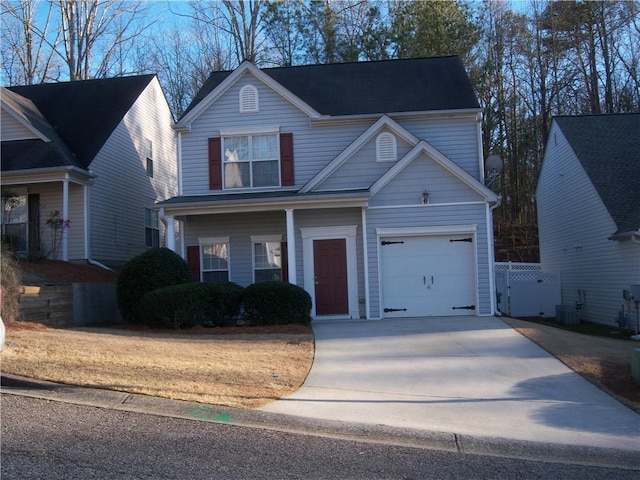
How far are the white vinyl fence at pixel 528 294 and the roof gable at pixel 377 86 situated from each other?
694 centimetres

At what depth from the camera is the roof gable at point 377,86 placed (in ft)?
59.4

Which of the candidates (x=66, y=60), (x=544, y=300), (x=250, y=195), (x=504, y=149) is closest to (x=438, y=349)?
(x=250, y=195)

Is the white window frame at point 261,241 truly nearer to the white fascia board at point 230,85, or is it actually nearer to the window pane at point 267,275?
the window pane at point 267,275

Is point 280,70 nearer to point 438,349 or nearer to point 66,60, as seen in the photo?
point 438,349

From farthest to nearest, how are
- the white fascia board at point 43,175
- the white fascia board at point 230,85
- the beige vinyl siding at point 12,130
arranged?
the beige vinyl siding at point 12,130 < the white fascia board at point 43,175 < the white fascia board at point 230,85

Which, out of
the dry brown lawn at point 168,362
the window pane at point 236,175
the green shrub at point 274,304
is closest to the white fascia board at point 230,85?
the window pane at point 236,175

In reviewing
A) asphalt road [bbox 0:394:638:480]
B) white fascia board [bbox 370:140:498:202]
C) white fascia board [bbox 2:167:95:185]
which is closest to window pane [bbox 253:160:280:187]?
white fascia board [bbox 370:140:498:202]

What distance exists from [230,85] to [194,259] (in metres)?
5.27

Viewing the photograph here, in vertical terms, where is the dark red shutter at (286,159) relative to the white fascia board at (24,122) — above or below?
below

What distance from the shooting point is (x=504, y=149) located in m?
34.6

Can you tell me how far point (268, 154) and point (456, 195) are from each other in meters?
5.69

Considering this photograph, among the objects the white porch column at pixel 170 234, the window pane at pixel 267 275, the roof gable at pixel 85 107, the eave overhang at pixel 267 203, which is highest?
the roof gable at pixel 85 107

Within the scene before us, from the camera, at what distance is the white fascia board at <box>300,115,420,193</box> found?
16.6m

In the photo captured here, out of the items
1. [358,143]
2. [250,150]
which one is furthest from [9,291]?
[358,143]
